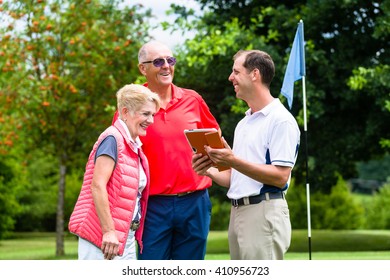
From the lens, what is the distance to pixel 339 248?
23375 millimetres

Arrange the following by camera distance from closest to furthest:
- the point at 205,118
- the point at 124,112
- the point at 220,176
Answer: the point at 124,112 → the point at 220,176 → the point at 205,118

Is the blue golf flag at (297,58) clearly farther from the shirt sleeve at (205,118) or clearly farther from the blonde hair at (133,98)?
the blonde hair at (133,98)

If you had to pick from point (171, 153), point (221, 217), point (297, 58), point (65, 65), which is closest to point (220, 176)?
point (171, 153)

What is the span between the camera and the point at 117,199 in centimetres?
468

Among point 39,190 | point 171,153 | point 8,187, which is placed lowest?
point 39,190

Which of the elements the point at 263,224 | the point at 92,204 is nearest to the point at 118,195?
the point at 92,204

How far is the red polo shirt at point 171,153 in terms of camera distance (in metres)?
5.41

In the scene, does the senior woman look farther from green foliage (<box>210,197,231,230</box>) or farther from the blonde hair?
green foliage (<box>210,197,231,230</box>)

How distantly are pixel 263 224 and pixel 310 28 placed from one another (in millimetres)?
14433

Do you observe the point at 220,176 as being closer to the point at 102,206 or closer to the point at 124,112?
the point at 124,112

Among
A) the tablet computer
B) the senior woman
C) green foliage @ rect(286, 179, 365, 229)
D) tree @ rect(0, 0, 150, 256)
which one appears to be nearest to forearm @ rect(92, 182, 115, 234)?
the senior woman

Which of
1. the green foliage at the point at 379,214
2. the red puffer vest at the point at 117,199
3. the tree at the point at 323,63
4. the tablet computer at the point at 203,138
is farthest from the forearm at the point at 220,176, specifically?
the green foliage at the point at 379,214

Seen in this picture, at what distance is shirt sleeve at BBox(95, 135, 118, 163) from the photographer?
464 centimetres

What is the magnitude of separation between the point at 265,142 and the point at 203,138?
37 cm
